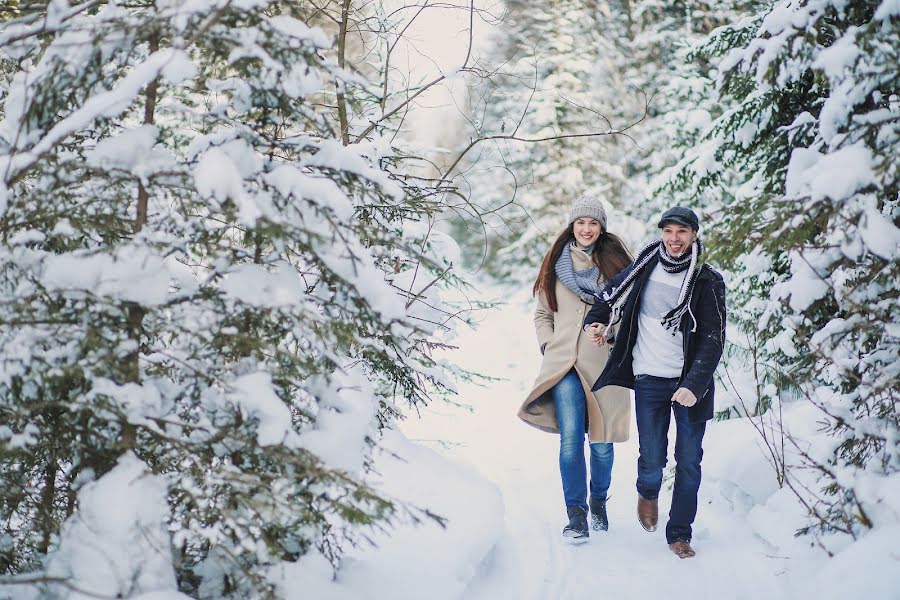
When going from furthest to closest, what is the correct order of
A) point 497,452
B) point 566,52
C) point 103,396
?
point 566,52
point 497,452
point 103,396

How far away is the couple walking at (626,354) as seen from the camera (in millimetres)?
4773

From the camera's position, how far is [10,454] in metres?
2.72

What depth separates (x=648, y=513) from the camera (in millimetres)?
5273

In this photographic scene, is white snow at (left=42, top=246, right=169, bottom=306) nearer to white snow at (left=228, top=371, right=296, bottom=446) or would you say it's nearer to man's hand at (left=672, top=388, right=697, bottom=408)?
white snow at (left=228, top=371, right=296, bottom=446)

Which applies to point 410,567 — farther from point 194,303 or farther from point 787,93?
point 787,93

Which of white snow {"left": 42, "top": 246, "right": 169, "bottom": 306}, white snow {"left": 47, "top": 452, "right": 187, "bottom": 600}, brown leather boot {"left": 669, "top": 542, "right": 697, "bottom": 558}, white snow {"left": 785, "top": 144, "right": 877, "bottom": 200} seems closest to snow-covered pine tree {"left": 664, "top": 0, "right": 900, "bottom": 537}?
white snow {"left": 785, "top": 144, "right": 877, "bottom": 200}

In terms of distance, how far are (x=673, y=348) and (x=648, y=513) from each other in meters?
1.35

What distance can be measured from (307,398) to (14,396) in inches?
46.4

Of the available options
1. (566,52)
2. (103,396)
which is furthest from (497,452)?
(566,52)

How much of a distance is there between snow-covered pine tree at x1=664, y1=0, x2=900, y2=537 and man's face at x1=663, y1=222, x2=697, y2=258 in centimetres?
62

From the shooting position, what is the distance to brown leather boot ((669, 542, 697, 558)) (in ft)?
15.6

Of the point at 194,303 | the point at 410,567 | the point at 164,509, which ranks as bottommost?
the point at 164,509

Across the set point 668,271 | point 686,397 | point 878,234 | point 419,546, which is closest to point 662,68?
point 668,271

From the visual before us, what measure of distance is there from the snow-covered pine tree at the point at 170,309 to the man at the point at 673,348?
2.43m
